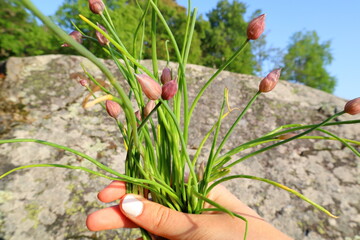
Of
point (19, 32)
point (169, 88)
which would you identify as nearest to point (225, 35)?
point (19, 32)

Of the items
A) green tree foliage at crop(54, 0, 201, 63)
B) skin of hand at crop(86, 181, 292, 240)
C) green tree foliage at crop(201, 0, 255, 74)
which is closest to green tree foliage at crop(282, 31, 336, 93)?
green tree foliage at crop(201, 0, 255, 74)

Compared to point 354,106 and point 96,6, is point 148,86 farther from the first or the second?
point 354,106

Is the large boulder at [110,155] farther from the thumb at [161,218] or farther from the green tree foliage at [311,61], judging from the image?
the green tree foliage at [311,61]

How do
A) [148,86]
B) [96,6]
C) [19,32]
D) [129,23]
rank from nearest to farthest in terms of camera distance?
[148,86]
[96,6]
[129,23]
[19,32]

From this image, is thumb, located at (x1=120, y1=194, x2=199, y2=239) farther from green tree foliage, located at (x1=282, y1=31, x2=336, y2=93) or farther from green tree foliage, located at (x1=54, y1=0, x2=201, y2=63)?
green tree foliage, located at (x1=282, y1=31, x2=336, y2=93)

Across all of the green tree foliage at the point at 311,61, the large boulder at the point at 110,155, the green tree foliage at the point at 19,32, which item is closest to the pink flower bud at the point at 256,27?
the large boulder at the point at 110,155

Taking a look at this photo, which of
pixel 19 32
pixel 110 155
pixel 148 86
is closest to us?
pixel 148 86
